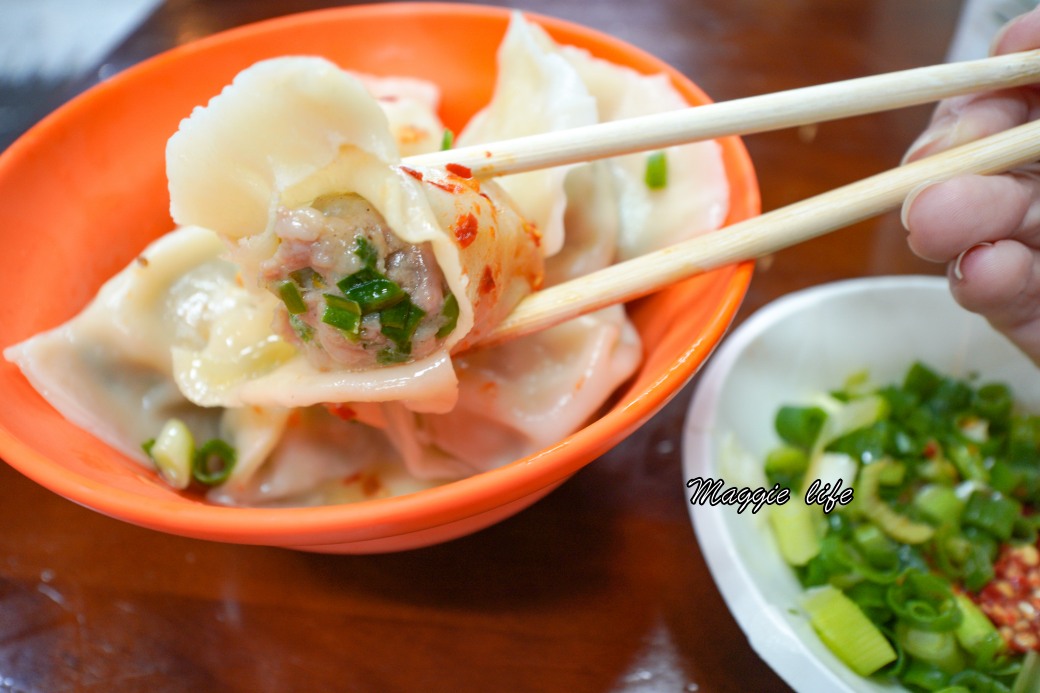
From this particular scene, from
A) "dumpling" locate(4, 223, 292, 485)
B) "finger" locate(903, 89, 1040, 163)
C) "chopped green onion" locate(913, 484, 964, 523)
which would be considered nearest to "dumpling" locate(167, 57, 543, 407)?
"dumpling" locate(4, 223, 292, 485)

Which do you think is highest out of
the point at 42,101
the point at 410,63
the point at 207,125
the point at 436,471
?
the point at 207,125

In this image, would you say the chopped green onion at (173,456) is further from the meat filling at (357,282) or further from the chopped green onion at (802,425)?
the chopped green onion at (802,425)

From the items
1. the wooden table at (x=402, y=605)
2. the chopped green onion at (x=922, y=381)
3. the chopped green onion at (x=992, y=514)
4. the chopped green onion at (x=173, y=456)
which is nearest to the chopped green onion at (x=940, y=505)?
the chopped green onion at (x=992, y=514)

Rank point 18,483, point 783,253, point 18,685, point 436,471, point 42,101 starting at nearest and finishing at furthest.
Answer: point 18,685, point 436,471, point 18,483, point 783,253, point 42,101

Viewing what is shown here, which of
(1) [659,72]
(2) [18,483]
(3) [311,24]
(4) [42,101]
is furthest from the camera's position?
(4) [42,101]

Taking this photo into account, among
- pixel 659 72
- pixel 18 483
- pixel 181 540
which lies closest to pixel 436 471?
pixel 181 540

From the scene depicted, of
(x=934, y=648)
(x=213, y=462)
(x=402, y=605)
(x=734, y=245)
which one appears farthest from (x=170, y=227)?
(x=934, y=648)

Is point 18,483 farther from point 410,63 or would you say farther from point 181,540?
point 410,63

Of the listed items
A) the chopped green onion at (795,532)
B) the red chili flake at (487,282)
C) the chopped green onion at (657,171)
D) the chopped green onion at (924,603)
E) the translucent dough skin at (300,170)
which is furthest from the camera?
the chopped green onion at (657,171)

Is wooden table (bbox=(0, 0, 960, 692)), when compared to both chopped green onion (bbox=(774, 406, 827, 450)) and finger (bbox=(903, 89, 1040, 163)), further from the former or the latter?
finger (bbox=(903, 89, 1040, 163))
